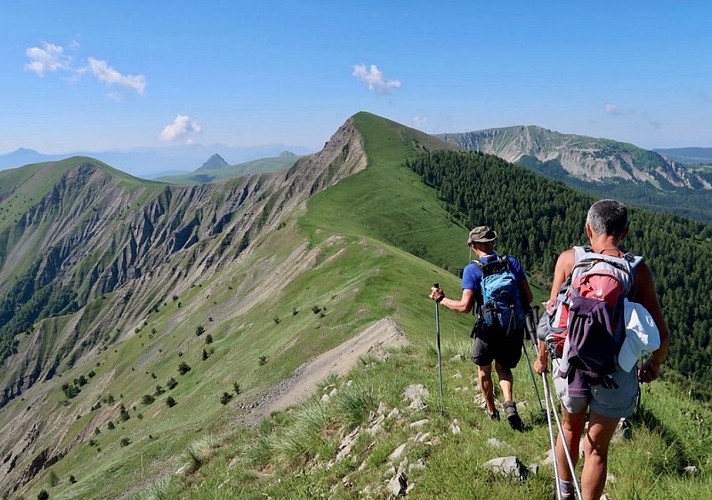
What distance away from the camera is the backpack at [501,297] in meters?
8.26

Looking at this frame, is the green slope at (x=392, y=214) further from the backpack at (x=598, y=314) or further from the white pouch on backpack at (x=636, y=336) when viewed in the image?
the white pouch on backpack at (x=636, y=336)

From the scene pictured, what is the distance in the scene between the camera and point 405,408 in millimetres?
10016

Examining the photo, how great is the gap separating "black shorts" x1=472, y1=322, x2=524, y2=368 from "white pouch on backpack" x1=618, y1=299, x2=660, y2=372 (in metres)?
3.43

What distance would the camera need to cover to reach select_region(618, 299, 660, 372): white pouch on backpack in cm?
489

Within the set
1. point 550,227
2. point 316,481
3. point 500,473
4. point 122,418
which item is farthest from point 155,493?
point 550,227

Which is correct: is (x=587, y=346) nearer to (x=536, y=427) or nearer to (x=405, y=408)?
(x=536, y=427)

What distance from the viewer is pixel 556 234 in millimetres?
138125

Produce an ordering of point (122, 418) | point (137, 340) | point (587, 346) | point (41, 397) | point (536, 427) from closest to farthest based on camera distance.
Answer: point (587, 346), point (536, 427), point (122, 418), point (137, 340), point (41, 397)

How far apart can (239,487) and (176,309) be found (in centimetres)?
8651

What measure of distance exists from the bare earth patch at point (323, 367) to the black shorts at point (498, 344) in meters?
11.1

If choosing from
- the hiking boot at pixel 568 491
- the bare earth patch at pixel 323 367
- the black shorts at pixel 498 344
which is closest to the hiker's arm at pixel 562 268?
the hiking boot at pixel 568 491

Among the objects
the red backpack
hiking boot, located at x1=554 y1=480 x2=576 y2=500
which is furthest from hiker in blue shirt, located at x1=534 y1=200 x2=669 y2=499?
hiking boot, located at x1=554 y1=480 x2=576 y2=500

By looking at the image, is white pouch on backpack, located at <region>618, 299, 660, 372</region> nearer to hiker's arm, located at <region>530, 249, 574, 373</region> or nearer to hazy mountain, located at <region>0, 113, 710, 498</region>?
hiker's arm, located at <region>530, 249, 574, 373</region>

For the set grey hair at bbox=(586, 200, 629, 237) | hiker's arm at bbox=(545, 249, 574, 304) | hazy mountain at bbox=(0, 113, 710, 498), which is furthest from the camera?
hazy mountain at bbox=(0, 113, 710, 498)
